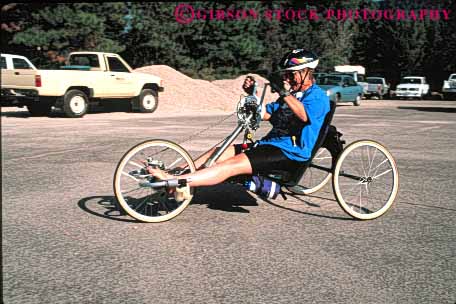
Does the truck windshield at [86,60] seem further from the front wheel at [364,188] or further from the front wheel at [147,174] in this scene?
the front wheel at [147,174]

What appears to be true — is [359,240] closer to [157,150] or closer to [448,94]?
[157,150]

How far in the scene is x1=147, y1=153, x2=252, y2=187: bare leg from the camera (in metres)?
4.84

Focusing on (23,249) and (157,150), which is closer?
(23,249)

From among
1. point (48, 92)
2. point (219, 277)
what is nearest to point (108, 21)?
point (48, 92)

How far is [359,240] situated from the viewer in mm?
4582

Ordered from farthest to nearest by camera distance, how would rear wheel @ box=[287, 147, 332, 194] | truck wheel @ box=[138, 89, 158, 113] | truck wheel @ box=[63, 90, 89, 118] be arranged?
1. truck wheel @ box=[138, 89, 158, 113]
2. truck wheel @ box=[63, 90, 89, 118]
3. rear wheel @ box=[287, 147, 332, 194]

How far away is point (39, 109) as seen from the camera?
1970 centimetres

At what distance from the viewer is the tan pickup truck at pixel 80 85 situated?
17531 mm

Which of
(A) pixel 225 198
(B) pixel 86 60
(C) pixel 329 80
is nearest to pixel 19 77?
(B) pixel 86 60

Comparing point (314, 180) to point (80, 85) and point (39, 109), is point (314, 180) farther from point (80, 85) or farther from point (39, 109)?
point (39, 109)

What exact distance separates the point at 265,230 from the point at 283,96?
1.21m

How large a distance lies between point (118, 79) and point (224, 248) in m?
16.6

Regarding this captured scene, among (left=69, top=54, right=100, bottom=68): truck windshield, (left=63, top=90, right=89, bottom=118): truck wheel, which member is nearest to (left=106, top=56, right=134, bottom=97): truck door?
(left=69, top=54, right=100, bottom=68): truck windshield

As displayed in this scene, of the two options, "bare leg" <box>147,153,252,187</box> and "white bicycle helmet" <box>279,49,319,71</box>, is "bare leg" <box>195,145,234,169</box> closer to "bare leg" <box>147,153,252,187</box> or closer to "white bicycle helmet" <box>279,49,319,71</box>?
"bare leg" <box>147,153,252,187</box>
